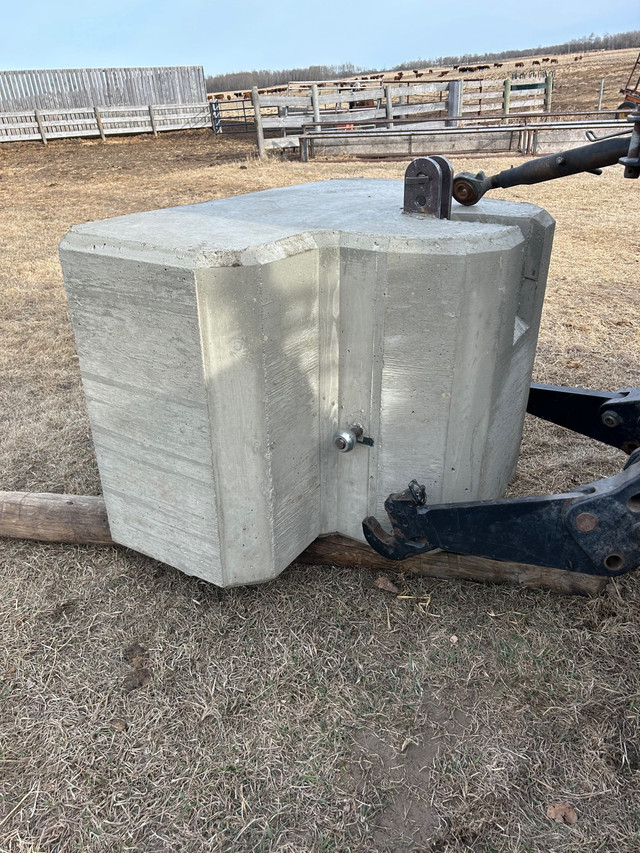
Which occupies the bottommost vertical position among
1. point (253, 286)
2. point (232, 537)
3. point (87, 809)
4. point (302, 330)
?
point (87, 809)

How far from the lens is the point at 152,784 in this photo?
2.07 metres

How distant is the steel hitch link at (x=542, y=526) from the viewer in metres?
2.06

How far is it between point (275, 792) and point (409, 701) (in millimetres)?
557

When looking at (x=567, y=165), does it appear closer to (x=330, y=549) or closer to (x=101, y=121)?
(x=330, y=549)

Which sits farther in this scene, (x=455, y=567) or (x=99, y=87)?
(x=99, y=87)

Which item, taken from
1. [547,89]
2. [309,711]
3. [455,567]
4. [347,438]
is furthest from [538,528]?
[547,89]

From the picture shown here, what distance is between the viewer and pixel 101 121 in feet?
70.5

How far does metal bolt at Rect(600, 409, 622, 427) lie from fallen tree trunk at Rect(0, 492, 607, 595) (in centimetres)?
67

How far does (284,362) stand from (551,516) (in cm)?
104

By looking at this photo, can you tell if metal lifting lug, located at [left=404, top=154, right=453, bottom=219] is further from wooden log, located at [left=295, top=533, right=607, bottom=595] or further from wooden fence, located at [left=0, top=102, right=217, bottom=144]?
wooden fence, located at [left=0, top=102, right=217, bottom=144]

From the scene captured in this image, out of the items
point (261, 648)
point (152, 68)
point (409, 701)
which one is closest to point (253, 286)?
point (261, 648)

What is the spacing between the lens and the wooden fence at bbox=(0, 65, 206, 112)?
24.1 meters

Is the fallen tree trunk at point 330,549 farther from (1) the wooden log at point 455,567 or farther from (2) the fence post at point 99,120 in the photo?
(2) the fence post at point 99,120

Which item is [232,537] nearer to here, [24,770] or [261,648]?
[261,648]
